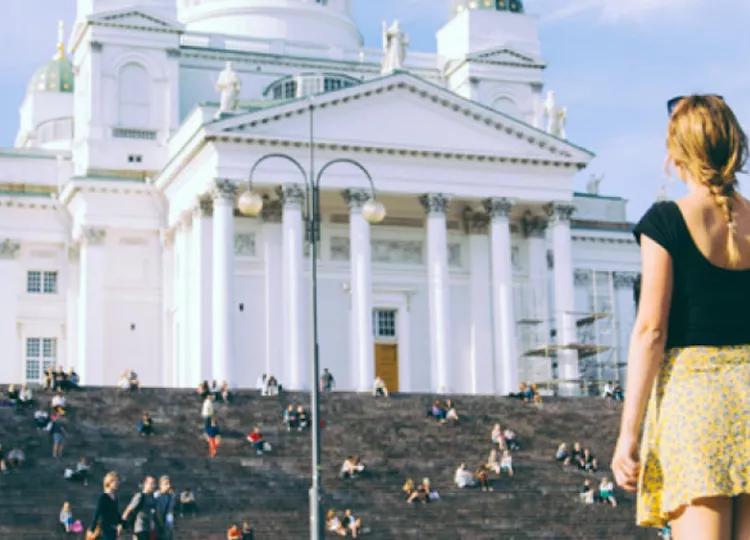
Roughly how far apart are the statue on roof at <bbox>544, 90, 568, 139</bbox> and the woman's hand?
5690 centimetres

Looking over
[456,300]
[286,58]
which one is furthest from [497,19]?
[456,300]

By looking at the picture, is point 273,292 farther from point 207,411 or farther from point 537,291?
point 207,411

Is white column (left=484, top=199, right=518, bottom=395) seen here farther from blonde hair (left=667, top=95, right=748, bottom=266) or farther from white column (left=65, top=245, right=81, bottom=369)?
blonde hair (left=667, top=95, right=748, bottom=266)

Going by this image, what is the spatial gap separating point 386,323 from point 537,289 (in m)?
6.42

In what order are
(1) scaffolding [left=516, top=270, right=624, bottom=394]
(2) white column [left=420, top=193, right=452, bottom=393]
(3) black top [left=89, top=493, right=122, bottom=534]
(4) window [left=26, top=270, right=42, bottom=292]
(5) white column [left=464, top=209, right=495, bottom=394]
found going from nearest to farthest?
(3) black top [left=89, top=493, right=122, bottom=534] → (2) white column [left=420, top=193, right=452, bottom=393] → (1) scaffolding [left=516, top=270, right=624, bottom=394] → (5) white column [left=464, top=209, right=495, bottom=394] → (4) window [left=26, top=270, right=42, bottom=292]

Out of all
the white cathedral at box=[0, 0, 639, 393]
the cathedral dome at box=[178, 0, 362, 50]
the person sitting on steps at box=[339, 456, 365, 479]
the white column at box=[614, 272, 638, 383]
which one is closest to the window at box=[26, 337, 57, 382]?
the white cathedral at box=[0, 0, 639, 393]

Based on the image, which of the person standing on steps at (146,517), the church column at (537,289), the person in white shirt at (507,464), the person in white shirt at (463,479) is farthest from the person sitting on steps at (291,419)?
the person standing on steps at (146,517)

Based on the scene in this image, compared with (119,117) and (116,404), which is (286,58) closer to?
(119,117)

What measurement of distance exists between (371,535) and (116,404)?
1253 cm

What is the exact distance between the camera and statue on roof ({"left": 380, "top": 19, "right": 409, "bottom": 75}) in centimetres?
5994

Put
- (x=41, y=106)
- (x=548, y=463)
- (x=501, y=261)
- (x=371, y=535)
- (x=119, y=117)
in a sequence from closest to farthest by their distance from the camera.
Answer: (x=371, y=535) → (x=548, y=463) → (x=501, y=261) → (x=119, y=117) → (x=41, y=106)

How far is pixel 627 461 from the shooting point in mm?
5406

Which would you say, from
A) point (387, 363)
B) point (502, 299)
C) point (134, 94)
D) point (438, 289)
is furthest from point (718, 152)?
point (134, 94)

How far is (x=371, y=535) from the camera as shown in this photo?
119 ft
